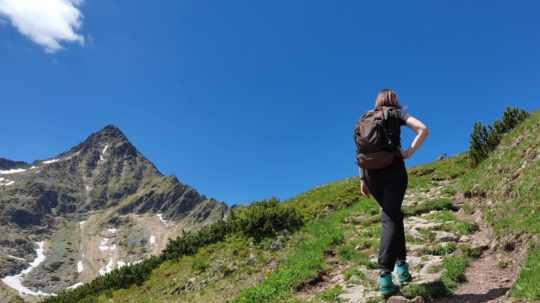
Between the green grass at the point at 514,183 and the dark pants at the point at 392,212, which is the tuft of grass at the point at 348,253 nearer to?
the green grass at the point at 514,183

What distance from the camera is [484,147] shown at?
2291 centimetres

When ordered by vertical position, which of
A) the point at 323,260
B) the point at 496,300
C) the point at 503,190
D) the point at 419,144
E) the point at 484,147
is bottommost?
the point at 496,300

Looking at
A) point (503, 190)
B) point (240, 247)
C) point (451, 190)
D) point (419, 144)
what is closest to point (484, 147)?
point (451, 190)

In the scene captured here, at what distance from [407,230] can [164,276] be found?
384 inches

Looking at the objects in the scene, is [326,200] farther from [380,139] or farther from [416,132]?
[416,132]

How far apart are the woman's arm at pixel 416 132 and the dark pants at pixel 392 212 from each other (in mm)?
360

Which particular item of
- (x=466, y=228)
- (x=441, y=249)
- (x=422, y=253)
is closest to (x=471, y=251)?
(x=441, y=249)

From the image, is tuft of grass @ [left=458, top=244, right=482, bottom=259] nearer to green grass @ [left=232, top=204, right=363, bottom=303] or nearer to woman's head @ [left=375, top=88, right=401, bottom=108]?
green grass @ [left=232, top=204, right=363, bottom=303]

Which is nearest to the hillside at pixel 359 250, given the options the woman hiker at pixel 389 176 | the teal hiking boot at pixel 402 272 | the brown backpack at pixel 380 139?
the teal hiking boot at pixel 402 272

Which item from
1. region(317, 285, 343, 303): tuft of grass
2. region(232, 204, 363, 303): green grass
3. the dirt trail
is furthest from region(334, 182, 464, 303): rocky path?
region(232, 204, 363, 303): green grass

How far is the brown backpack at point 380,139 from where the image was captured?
26.5ft

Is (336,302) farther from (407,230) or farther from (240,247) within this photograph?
(240,247)

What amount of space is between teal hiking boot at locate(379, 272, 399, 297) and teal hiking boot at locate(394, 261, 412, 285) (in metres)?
0.50

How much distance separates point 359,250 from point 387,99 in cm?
636
